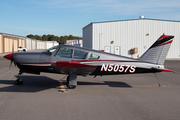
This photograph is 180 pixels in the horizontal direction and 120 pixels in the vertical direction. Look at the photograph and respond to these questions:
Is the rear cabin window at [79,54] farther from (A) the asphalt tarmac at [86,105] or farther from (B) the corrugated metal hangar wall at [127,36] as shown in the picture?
(B) the corrugated metal hangar wall at [127,36]

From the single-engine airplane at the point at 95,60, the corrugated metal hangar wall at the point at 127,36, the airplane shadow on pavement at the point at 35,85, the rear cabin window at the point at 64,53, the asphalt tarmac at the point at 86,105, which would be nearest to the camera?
the asphalt tarmac at the point at 86,105

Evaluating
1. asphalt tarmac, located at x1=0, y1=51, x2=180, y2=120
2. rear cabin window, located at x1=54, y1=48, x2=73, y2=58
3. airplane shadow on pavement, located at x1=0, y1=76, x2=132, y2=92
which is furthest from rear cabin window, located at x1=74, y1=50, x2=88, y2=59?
airplane shadow on pavement, located at x1=0, y1=76, x2=132, y2=92

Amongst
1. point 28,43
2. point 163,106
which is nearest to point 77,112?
point 163,106

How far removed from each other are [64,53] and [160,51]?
165 inches

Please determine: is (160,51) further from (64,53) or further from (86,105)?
(86,105)

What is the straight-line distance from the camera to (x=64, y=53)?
820 cm

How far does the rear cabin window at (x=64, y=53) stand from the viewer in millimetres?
8148

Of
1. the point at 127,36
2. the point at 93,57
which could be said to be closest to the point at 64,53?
the point at 93,57

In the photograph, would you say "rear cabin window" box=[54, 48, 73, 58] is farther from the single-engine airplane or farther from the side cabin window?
the side cabin window

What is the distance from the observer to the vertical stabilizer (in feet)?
26.7

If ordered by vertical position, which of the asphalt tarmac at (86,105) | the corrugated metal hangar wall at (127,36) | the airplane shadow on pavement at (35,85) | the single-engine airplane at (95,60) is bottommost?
the asphalt tarmac at (86,105)

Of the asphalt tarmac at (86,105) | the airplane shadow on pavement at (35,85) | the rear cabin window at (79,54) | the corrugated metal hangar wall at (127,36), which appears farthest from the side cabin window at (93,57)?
the corrugated metal hangar wall at (127,36)

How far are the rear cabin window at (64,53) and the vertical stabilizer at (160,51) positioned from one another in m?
3.38

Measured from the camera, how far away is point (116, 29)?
33188 millimetres
